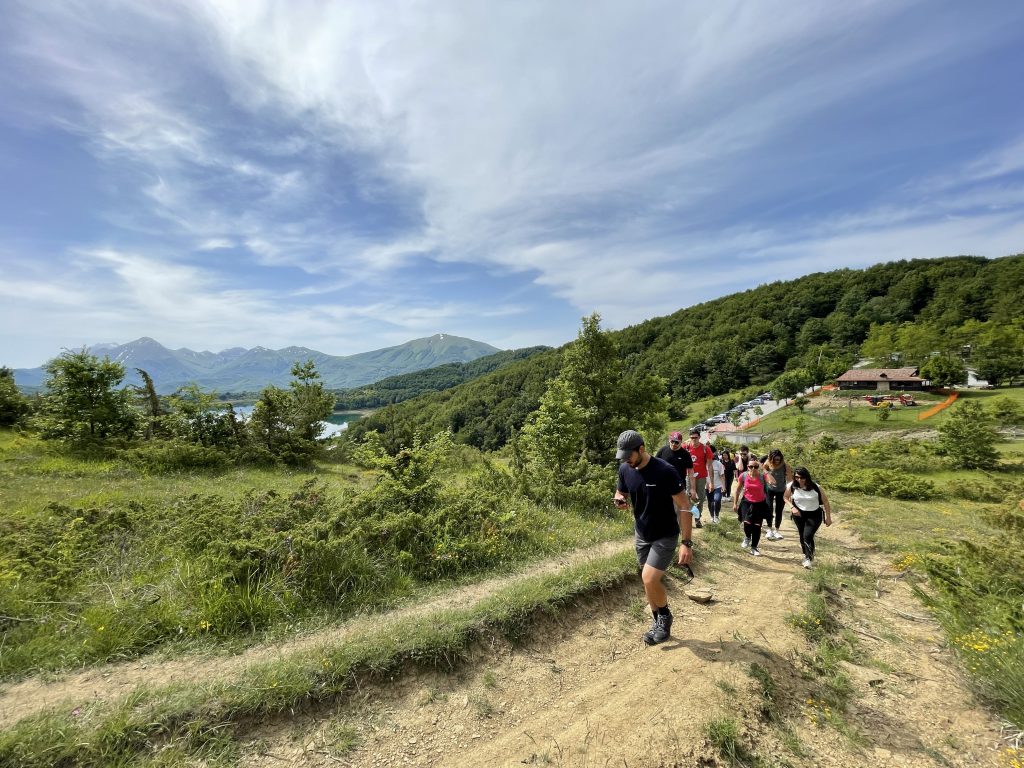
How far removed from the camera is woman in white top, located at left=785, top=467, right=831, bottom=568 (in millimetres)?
7531

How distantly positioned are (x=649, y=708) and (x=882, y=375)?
4029 inches

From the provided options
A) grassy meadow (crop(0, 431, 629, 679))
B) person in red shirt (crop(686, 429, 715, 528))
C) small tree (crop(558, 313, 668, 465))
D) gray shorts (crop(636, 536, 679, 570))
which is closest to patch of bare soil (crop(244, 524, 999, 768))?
gray shorts (crop(636, 536, 679, 570))

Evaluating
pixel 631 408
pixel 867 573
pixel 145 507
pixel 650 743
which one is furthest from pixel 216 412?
pixel 867 573

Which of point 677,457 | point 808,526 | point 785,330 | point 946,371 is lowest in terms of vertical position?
point 808,526

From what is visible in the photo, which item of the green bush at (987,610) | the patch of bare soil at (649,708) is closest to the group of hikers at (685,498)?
the patch of bare soil at (649,708)

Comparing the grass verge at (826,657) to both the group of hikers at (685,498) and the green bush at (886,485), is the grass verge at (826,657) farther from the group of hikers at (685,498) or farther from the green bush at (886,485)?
the green bush at (886,485)

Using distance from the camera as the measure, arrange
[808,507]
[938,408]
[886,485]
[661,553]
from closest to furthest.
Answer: [661,553], [808,507], [886,485], [938,408]

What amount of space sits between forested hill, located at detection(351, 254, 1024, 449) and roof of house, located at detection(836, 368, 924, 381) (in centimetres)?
784

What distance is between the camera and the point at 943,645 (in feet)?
17.6

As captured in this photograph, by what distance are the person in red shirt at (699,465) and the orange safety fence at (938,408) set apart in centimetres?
5728

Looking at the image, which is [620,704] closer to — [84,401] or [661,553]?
[661,553]

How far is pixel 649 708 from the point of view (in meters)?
3.88

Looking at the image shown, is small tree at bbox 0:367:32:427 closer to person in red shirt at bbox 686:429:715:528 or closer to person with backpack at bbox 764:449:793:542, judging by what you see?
person in red shirt at bbox 686:429:715:528

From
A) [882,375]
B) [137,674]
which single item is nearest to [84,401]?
[137,674]
